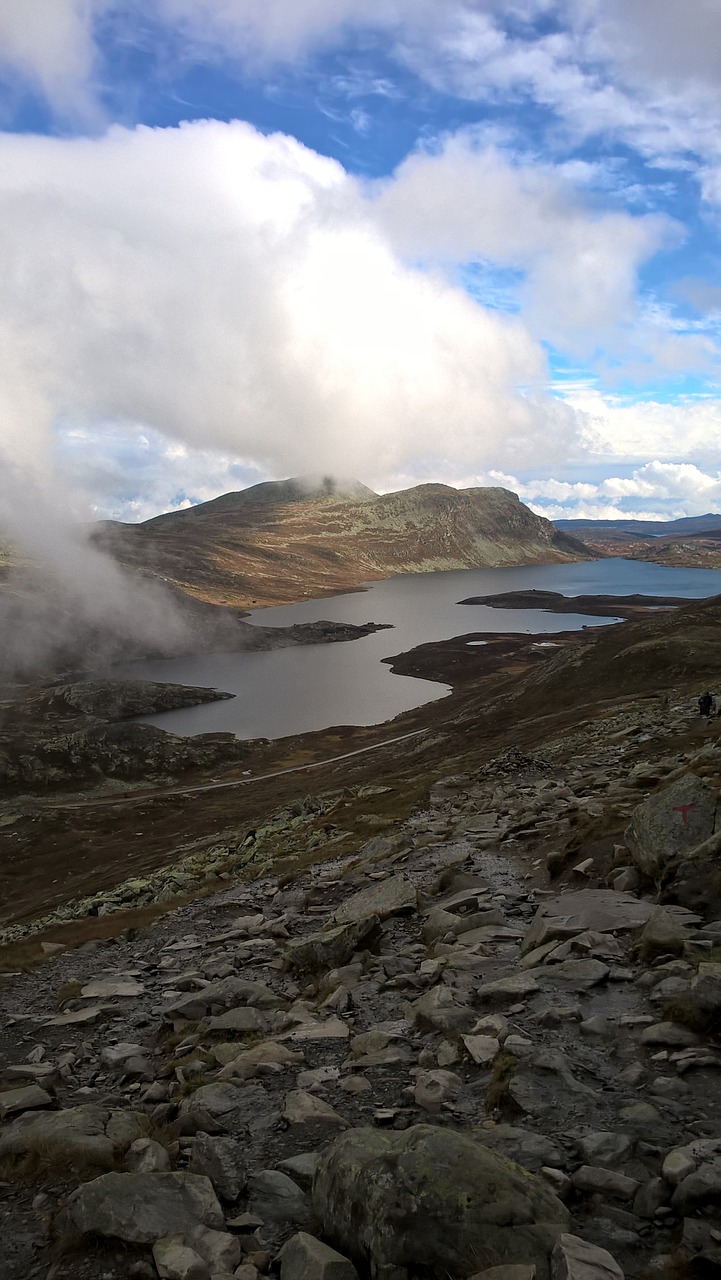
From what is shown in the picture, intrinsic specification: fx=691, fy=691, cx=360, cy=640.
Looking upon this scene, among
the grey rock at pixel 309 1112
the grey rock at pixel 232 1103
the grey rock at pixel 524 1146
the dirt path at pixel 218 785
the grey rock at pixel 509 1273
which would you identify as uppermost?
the grey rock at pixel 509 1273

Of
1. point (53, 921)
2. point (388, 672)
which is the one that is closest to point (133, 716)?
point (388, 672)

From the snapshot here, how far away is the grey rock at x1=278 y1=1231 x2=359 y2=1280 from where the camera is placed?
20.0ft

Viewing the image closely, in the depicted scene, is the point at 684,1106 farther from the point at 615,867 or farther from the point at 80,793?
the point at 80,793

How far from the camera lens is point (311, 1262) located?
20.4 ft

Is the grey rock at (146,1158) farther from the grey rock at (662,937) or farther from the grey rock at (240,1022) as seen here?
the grey rock at (662,937)

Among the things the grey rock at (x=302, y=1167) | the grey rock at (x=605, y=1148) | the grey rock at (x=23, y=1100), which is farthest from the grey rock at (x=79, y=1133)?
the grey rock at (x=605, y=1148)

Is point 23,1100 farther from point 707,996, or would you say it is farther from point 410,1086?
point 707,996

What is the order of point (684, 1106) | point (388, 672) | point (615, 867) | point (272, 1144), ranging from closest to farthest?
point (684, 1106)
point (272, 1144)
point (615, 867)
point (388, 672)

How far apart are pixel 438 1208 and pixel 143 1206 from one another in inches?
125

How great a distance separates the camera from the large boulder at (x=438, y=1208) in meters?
5.88

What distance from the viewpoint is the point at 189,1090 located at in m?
10.8

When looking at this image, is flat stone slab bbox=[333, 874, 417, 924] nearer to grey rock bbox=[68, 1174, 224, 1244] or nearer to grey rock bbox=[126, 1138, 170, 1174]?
grey rock bbox=[126, 1138, 170, 1174]

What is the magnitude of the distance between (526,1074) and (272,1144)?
3353 millimetres

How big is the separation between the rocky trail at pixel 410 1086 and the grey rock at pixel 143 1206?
0.03m
